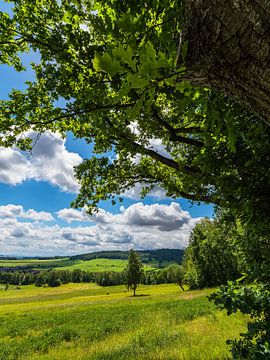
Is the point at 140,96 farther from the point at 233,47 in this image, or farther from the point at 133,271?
the point at 133,271

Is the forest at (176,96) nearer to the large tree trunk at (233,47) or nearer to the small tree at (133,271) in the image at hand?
the large tree trunk at (233,47)

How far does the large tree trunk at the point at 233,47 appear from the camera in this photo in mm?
1180

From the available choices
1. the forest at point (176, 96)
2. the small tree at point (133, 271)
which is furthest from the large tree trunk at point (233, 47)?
the small tree at point (133, 271)

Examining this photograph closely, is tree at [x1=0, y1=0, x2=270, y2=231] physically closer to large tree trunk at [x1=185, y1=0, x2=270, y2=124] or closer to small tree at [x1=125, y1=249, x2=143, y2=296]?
large tree trunk at [x1=185, y1=0, x2=270, y2=124]

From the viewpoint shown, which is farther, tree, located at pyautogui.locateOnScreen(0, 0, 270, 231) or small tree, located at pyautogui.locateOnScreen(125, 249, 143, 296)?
small tree, located at pyautogui.locateOnScreen(125, 249, 143, 296)

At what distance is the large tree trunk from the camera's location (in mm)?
1180

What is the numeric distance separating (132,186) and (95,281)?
183847mm

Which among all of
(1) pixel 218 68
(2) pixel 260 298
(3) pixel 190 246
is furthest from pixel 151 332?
(3) pixel 190 246

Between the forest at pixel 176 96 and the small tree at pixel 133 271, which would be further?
the small tree at pixel 133 271

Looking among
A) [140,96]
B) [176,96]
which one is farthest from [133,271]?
[140,96]

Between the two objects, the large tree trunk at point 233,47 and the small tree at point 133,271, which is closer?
the large tree trunk at point 233,47

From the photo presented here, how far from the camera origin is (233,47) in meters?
1.30

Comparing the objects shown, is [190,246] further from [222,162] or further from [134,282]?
[222,162]

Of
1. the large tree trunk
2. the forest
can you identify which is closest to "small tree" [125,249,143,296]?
the forest
